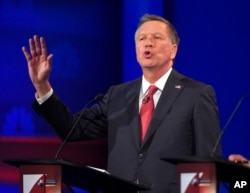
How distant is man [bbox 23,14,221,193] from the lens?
314cm

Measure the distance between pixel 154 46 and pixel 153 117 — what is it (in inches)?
15.8

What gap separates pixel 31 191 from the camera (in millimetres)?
2488

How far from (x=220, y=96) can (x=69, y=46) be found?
994 mm

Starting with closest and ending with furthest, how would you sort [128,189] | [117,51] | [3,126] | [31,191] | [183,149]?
[31,191]
[128,189]
[183,149]
[3,126]
[117,51]

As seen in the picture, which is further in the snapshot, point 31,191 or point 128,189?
point 128,189

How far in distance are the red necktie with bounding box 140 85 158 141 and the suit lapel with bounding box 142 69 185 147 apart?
2.0 inches

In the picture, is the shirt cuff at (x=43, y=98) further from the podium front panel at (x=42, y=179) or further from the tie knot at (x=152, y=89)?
the podium front panel at (x=42, y=179)

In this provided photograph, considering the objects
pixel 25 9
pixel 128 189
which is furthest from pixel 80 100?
pixel 128 189

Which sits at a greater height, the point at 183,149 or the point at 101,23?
the point at 101,23

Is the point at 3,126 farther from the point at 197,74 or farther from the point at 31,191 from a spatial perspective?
the point at 31,191

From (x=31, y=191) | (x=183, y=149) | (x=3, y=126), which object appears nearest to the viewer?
(x=31, y=191)

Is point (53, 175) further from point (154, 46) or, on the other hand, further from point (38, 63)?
point (154, 46)

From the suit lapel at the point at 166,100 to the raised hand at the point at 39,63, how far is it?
0.58 m

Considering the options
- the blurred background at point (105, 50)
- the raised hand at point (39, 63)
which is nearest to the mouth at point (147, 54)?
the raised hand at point (39, 63)
